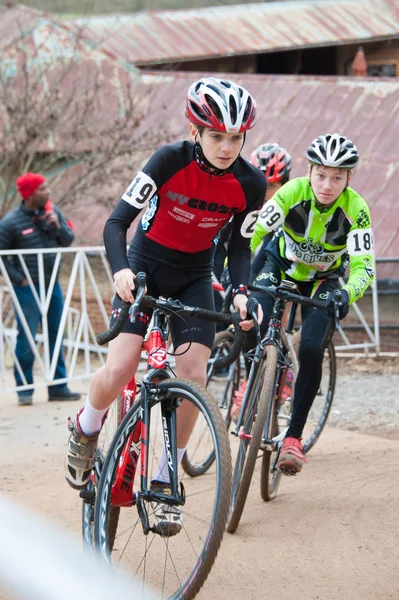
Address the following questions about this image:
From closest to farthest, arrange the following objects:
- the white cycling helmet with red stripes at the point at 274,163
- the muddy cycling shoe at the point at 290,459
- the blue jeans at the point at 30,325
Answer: the muddy cycling shoe at the point at 290,459
the white cycling helmet with red stripes at the point at 274,163
the blue jeans at the point at 30,325

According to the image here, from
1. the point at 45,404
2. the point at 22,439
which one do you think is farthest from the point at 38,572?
the point at 45,404

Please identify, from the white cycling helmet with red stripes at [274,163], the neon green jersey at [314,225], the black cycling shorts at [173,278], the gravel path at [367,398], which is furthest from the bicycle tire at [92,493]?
the gravel path at [367,398]

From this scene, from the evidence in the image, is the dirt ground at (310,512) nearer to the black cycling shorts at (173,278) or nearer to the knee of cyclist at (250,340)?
the knee of cyclist at (250,340)

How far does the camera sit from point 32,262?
9.10 metres

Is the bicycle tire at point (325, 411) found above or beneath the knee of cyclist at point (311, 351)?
beneath

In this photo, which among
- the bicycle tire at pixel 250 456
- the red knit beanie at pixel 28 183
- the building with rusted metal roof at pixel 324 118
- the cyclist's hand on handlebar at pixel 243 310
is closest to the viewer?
the cyclist's hand on handlebar at pixel 243 310

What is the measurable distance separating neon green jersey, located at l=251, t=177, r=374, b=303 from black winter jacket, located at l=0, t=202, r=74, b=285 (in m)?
3.78

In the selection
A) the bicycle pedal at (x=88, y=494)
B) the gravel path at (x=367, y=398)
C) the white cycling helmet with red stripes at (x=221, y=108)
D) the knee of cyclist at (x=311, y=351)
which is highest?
the white cycling helmet with red stripes at (x=221, y=108)

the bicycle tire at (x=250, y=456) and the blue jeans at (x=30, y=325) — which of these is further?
the blue jeans at (x=30, y=325)

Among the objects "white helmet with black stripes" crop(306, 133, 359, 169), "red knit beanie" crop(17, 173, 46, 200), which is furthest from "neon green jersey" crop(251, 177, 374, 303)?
"red knit beanie" crop(17, 173, 46, 200)

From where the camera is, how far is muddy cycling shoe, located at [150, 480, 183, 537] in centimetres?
381

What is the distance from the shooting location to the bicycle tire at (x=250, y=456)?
4902 millimetres

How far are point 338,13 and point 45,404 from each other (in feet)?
44.6

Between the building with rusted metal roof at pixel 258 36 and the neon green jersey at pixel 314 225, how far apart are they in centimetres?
1167
